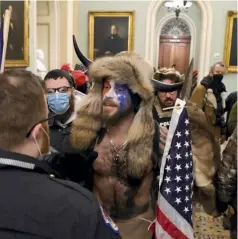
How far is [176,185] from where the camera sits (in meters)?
2.05

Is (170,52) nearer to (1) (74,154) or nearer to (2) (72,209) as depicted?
(1) (74,154)

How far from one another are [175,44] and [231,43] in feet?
8.86

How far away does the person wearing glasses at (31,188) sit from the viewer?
3.51ft

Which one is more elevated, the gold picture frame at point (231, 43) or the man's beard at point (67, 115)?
the gold picture frame at point (231, 43)

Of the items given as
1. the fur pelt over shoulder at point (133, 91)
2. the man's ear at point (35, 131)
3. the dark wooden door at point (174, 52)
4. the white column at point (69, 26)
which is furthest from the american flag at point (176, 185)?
the dark wooden door at point (174, 52)

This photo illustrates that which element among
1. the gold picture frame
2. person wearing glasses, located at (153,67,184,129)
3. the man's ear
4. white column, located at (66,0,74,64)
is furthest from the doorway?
the man's ear

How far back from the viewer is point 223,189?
2.21 metres

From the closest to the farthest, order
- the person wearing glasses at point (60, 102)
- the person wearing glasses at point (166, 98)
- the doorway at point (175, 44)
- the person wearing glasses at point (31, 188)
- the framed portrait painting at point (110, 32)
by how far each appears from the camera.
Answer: the person wearing glasses at point (31, 188), the person wearing glasses at point (60, 102), the person wearing glasses at point (166, 98), the framed portrait painting at point (110, 32), the doorway at point (175, 44)

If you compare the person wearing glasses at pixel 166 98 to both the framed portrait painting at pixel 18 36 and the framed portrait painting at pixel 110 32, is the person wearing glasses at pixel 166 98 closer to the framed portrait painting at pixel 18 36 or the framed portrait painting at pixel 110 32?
the framed portrait painting at pixel 18 36

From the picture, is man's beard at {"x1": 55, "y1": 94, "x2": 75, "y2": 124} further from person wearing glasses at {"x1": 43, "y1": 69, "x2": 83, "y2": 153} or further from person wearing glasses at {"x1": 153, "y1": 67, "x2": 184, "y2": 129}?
person wearing glasses at {"x1": 153, "y1": 67, "x2": 184, "y2": 129}

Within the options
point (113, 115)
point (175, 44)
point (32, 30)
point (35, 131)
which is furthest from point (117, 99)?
point (175, 44)

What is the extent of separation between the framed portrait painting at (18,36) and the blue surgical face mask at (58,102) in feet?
10.7

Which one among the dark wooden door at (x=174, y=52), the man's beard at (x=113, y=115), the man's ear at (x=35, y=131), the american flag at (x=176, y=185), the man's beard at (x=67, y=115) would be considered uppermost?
the dark wooden door at (x=174, y=52)

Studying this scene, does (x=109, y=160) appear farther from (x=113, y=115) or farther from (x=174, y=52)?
(x=174, y=52)
